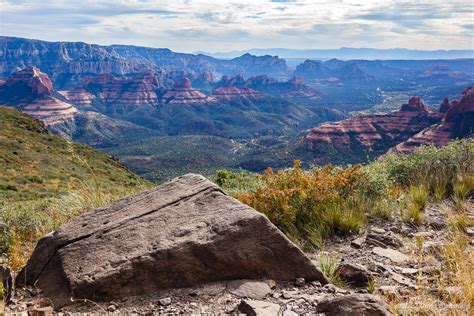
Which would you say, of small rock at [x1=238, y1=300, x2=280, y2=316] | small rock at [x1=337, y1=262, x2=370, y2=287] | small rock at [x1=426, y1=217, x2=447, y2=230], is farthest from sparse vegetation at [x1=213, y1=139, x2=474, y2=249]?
small rock at [x1=238, y1=300, x2=280, y2=316]

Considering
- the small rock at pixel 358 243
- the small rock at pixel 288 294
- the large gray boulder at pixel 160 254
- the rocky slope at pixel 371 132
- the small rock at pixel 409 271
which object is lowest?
the rocky slope at pixel 371 132

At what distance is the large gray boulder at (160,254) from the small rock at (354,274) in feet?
1.12

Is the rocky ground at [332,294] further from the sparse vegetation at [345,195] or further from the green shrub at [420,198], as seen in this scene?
the green shrub at [420,198]

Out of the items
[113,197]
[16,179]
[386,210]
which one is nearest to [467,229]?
[386,210]

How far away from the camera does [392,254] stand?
5750mm

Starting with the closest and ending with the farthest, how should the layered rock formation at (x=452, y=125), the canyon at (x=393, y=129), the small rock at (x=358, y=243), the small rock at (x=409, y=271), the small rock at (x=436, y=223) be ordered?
the small rock at (x=409, y=271)
the small rock at (x=358, y=243)
the small rock at (x=436, y=223)
the layered rock formation at (x=452, y=125)
the canyon at (x=393, y=129)

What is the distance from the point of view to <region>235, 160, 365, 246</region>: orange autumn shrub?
6.55 meters

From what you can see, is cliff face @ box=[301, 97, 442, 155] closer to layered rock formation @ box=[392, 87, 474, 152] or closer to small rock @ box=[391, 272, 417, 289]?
layered rock formation @ box=[392, 87, 474, 152]

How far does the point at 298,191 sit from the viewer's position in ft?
22.7

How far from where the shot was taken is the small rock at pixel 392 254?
5.55m

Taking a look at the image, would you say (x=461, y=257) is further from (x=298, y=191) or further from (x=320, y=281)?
(x=298, y=191)

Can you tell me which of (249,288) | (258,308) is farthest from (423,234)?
(258,308)

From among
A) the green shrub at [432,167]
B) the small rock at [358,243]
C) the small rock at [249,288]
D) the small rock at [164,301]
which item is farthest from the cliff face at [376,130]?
the small rock at [164,301]

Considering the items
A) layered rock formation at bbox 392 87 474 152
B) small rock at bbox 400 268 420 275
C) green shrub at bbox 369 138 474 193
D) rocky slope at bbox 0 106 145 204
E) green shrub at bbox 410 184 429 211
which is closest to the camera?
small rock at bbox 400 268 420 275
